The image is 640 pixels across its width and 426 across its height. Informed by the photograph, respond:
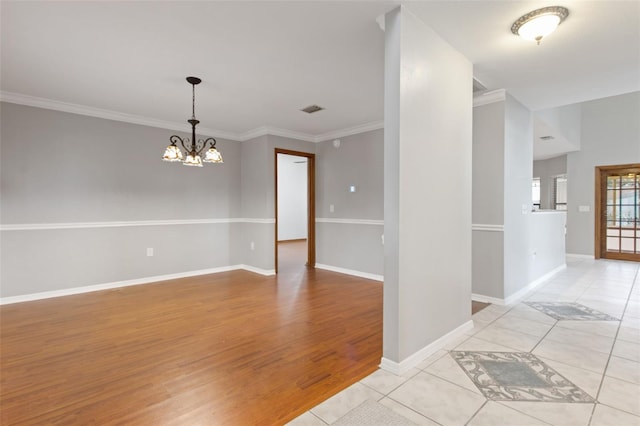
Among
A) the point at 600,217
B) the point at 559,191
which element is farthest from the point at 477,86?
the point at 559,191

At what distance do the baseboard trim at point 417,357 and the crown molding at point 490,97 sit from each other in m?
2.64

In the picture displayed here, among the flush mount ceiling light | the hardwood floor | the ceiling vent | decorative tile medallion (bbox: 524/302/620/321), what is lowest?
the hardwood floor

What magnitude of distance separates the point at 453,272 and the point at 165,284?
4.10 meters

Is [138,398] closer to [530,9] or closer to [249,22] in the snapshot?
[249,22]

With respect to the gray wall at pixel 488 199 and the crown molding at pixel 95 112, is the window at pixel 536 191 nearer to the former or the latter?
the gray wall at pixel 488 199

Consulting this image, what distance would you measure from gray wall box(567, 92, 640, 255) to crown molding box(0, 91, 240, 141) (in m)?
7.87

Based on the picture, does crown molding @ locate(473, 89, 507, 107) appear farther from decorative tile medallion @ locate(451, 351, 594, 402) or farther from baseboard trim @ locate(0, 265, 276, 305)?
baseboard trim @ locate(0, 265, 276, 305)

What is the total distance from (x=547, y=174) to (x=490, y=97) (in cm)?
631

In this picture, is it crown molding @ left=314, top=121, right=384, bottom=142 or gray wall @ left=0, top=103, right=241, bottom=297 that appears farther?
crown molding @ left=314, top=121, right=384, bottom=142

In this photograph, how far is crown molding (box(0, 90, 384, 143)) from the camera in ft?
12.5

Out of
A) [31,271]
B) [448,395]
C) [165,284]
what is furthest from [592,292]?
[31,271]

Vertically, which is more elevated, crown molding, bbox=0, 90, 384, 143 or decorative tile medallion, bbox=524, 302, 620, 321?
crown molding, bbox=0, 90, 384, 143

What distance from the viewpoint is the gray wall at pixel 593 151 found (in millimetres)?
6367

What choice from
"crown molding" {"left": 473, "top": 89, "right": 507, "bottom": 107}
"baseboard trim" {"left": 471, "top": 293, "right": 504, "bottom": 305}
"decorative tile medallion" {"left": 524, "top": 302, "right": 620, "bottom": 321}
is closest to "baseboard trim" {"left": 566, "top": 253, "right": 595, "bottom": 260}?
"decorative tile medallion" {"left": 524, "top": 302, "right": 620, "bottom": 321}
